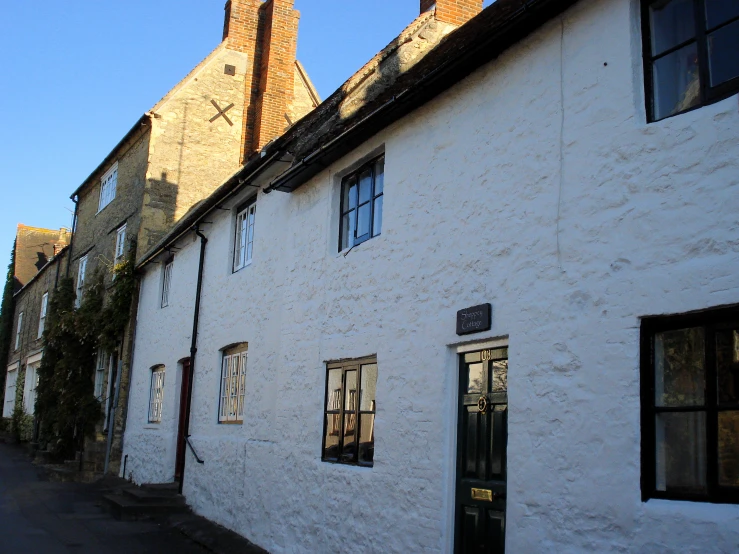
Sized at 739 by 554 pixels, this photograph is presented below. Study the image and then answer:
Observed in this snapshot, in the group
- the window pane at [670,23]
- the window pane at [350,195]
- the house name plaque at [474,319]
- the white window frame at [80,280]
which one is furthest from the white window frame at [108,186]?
the window pane at [670,23]

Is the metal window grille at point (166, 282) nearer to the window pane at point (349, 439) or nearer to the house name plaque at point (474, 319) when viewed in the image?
the window pane at point (349, 439)

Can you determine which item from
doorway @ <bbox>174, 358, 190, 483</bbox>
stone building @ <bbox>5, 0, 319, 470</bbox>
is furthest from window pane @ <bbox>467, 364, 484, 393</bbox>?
stone building @ <bbox>5, 0, 319, 470</bbox>

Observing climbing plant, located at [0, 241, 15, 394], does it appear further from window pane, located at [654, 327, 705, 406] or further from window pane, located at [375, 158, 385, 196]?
window pane, located at [654, 327, 705, 406]

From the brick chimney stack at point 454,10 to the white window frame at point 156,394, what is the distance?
1017cm

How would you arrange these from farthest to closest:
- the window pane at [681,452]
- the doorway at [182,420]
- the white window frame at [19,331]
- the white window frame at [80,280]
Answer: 1. the white window frame at [19,331]
2. the white window frame at [80,280]
3. the doorway at [182,420]
4. the window pane at [681,452]

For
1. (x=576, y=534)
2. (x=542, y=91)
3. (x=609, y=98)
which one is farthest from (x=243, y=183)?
(x=576, y=534)

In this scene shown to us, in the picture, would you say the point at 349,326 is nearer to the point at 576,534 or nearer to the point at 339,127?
the point at 339,127

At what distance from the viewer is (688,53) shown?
17.2 ft

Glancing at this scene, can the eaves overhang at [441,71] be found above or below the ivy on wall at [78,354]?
above

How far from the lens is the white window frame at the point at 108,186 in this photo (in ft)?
75.4

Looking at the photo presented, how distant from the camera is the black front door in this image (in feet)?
20.8

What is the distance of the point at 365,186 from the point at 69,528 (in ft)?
24.9

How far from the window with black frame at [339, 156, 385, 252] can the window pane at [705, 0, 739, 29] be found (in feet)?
14.4

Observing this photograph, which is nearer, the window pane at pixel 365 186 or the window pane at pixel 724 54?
the window pane at pixel 724 54
